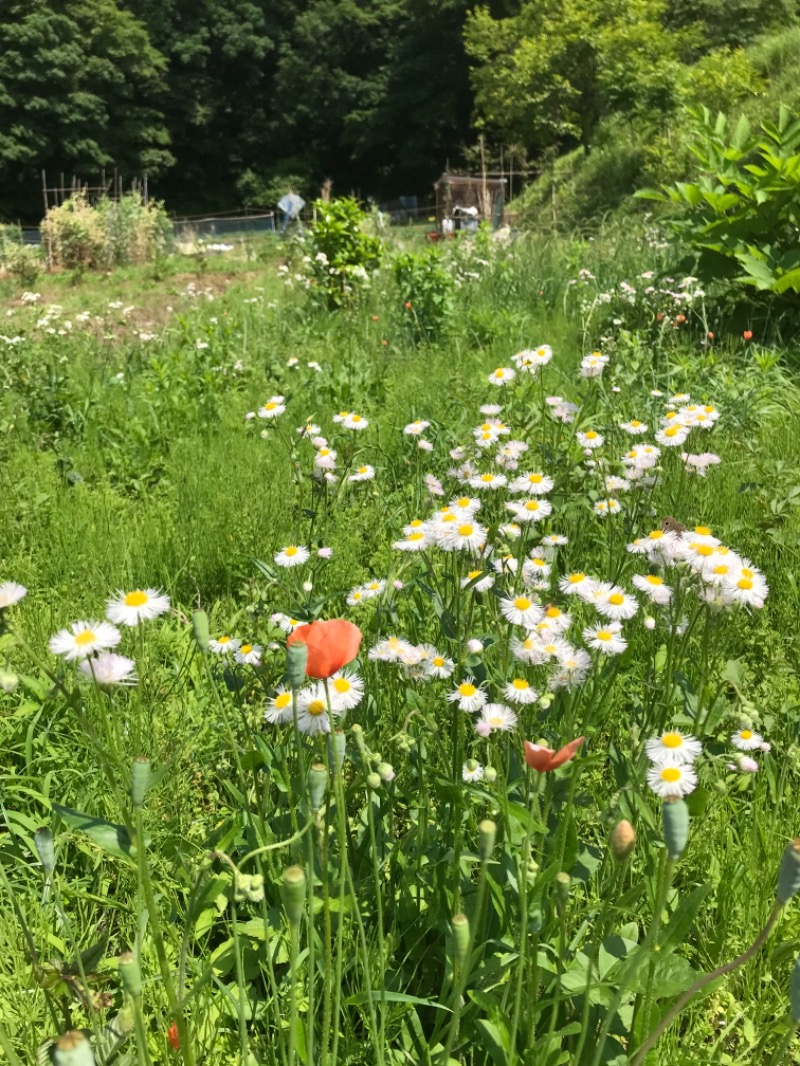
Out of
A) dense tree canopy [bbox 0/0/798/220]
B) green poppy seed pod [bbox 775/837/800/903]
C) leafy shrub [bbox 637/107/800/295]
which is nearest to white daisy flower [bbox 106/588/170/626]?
green poppy seed pod [bbox 775/837/800/903]

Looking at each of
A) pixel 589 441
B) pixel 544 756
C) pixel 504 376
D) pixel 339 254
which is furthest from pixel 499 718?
pixel 339 254

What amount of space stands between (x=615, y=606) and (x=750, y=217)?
276cm

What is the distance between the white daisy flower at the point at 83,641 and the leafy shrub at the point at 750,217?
9.79 ft

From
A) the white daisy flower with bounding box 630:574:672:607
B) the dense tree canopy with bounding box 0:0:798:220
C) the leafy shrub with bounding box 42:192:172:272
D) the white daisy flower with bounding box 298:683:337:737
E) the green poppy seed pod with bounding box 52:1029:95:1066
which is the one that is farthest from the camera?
the dense tree canopy with bounding box 0:0:798:220

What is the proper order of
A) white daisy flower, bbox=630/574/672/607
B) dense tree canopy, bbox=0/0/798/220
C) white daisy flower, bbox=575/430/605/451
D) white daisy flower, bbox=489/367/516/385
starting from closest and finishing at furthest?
white daisy flower, bbox=630/574/672/607, white daisy flower, bbox=575/430/605/451, white daisy flower, bbox=489/367/516/385, dense tree canopy, bbox=0/0/798/220

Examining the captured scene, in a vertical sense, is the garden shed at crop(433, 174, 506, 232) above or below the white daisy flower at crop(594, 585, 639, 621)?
above

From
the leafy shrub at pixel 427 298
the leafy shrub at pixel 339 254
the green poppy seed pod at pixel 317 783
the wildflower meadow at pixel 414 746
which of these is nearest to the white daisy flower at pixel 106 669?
the wildflower meadow at pixel 414 746

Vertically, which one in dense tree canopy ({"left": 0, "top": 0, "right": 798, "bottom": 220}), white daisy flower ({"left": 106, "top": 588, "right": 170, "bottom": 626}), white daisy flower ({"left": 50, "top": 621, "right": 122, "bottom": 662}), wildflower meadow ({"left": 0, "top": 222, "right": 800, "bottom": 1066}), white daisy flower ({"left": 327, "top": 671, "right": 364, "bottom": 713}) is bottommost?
wildflower meadow ({"left": 0, "top": 222, "right": 800, "bottom": 1066})

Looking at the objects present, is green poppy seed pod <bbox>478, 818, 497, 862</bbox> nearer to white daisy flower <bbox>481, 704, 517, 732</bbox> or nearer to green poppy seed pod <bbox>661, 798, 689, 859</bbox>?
green poppy seed pod <bbox>661, 798, 689, 859</bbox>

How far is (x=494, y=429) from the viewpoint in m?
1.56

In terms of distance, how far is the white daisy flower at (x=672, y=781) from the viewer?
2.41ft

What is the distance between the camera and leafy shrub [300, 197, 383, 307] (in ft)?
15.7

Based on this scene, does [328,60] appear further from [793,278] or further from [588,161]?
[793,278]

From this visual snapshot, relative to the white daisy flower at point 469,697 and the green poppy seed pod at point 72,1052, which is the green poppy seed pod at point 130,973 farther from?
the white daisy flower at point 469,697
